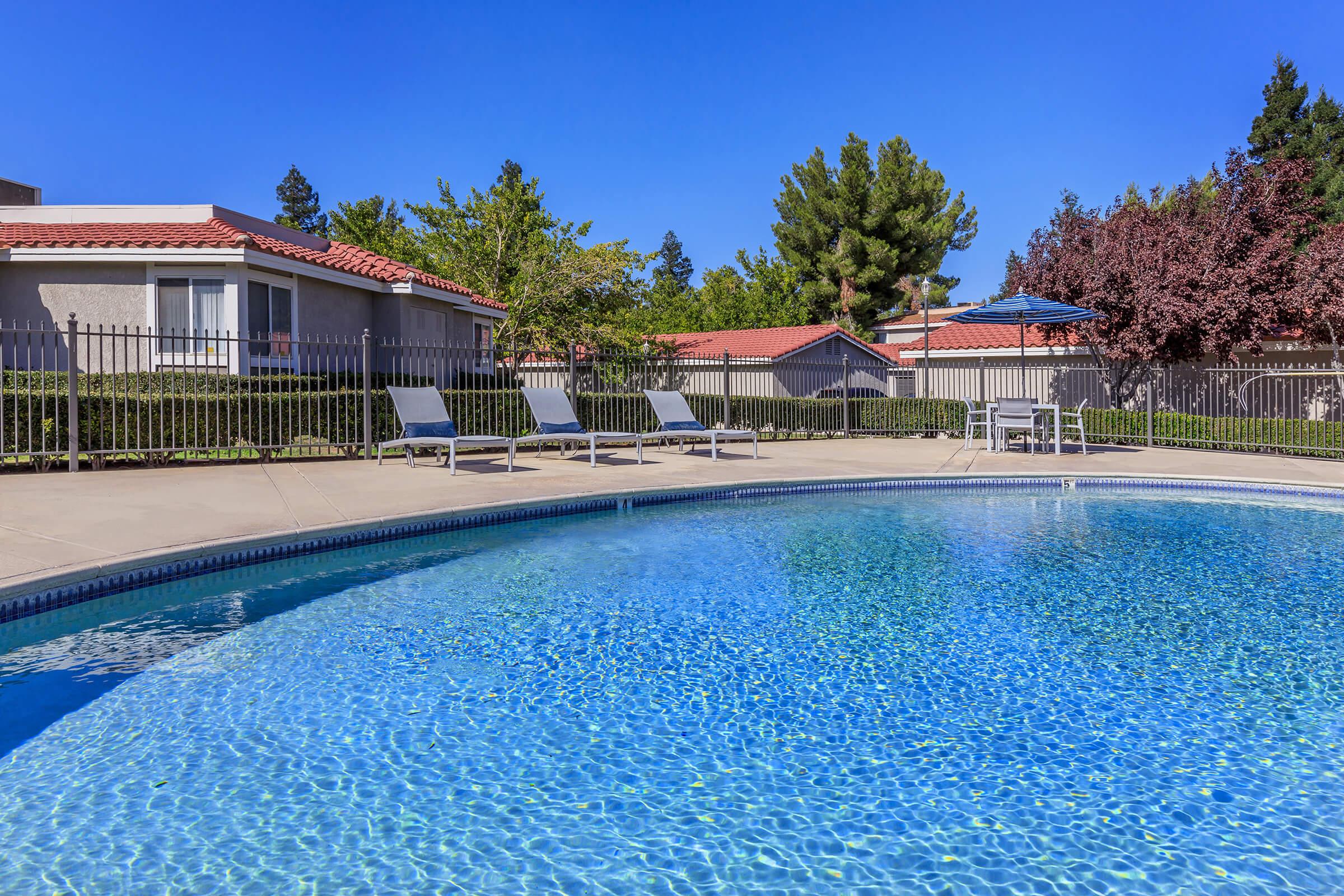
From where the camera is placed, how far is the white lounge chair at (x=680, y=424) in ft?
44.3

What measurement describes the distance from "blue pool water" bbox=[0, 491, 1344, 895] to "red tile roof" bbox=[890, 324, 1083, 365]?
765 inches

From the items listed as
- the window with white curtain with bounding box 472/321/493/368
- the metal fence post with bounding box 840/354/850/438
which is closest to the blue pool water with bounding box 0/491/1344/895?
the metal fence post with bounding box 840/354/850/438

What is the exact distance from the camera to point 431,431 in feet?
39.4

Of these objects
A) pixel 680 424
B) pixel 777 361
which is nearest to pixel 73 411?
pixel 680 424

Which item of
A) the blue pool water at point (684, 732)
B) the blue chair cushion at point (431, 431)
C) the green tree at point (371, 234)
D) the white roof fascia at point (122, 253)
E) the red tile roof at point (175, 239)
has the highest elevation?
the green tree at point (371, 234)

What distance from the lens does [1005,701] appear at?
4.04 m

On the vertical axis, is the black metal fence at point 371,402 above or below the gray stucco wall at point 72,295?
below

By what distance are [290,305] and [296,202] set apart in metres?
60.0

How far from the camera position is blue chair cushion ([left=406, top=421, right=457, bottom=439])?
38.8ft

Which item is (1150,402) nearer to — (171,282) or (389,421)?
(389,421)

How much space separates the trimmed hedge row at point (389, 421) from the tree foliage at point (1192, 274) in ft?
6.92

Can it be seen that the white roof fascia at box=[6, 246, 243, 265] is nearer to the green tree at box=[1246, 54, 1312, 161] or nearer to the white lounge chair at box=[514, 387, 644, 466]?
the white lounge chair at box=[514, 387, 644, 466]

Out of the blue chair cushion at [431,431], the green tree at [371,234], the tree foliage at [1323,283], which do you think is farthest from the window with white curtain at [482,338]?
the tree foliage at [1323,283]

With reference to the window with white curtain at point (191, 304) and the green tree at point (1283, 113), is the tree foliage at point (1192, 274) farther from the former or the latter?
the green tree at point (1283, 113)
